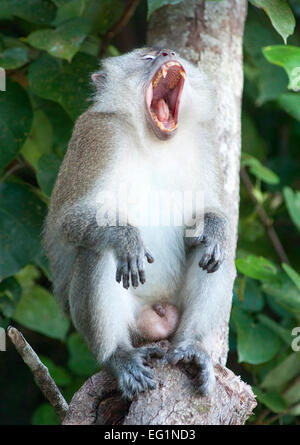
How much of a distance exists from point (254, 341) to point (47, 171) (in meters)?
2.28

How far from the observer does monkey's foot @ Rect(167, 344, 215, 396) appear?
431 centimetres

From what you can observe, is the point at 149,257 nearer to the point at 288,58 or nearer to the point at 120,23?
the point at 288,58

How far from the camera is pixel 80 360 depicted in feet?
21.3

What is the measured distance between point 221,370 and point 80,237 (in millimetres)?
1331

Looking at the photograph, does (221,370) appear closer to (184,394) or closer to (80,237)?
(184,394)

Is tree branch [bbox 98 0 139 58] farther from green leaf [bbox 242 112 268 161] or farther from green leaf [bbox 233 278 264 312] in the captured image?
green leaf [bbox 233 278 264 312]

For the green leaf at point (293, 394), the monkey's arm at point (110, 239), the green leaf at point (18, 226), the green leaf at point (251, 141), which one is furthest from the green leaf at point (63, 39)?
the green leaf at point (293, 394)

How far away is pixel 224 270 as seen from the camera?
5.10 meters

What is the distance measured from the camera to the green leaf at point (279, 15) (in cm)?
544

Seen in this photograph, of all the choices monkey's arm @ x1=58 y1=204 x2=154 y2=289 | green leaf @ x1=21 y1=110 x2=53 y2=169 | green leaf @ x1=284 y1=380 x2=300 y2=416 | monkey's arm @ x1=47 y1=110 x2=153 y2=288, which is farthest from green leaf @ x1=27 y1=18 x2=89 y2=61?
green leaf @ x1=284 y1=380 x2=300 y2=416

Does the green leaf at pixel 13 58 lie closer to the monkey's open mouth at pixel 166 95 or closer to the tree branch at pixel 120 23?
the tree branch at pixel 120 23
